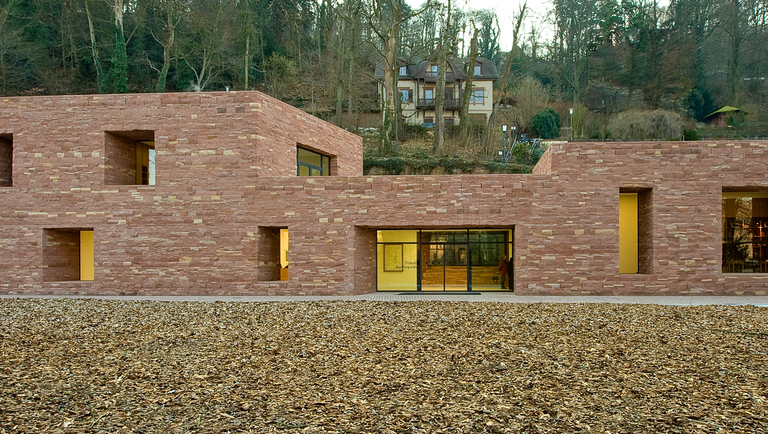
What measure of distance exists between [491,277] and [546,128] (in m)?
24.8

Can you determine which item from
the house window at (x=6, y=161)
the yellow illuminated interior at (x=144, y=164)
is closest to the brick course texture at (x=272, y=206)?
the yellow illuminated interior at (x=144, y=164)

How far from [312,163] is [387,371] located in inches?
559

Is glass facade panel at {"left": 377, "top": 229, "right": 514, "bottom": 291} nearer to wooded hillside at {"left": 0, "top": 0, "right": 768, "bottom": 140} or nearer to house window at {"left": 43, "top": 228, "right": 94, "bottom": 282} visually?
house window at {"left": 43, "top": 228, "right": 94, "bottom": 282}

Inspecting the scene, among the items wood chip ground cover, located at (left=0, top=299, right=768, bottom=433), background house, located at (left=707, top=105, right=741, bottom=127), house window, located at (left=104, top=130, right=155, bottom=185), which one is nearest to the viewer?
wood chip ground cover, located at (left=0, top=299, right=768, bottom=433)

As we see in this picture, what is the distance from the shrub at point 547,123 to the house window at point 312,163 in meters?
23.5

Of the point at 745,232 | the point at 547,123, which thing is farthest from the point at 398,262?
the point at 547,123

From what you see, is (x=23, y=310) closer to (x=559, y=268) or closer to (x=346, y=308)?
(x=346, y=308)

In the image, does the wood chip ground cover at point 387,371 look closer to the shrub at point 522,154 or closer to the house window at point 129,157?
the house window at point 129,157

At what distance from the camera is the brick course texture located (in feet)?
52.7

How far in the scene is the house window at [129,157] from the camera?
17141mm

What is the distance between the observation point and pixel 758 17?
39.3 meters

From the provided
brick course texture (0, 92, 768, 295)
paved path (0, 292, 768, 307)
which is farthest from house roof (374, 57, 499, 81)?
paved path (0, 292, 768, 307)

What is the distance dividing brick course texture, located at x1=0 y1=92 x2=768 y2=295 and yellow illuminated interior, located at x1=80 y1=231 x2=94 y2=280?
1349 mm

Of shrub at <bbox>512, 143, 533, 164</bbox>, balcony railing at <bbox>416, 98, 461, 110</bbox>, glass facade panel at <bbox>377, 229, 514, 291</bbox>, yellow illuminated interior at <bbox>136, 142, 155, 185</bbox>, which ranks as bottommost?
glass facade panel at <bbox>377, 229, 514, 291</bbox>
